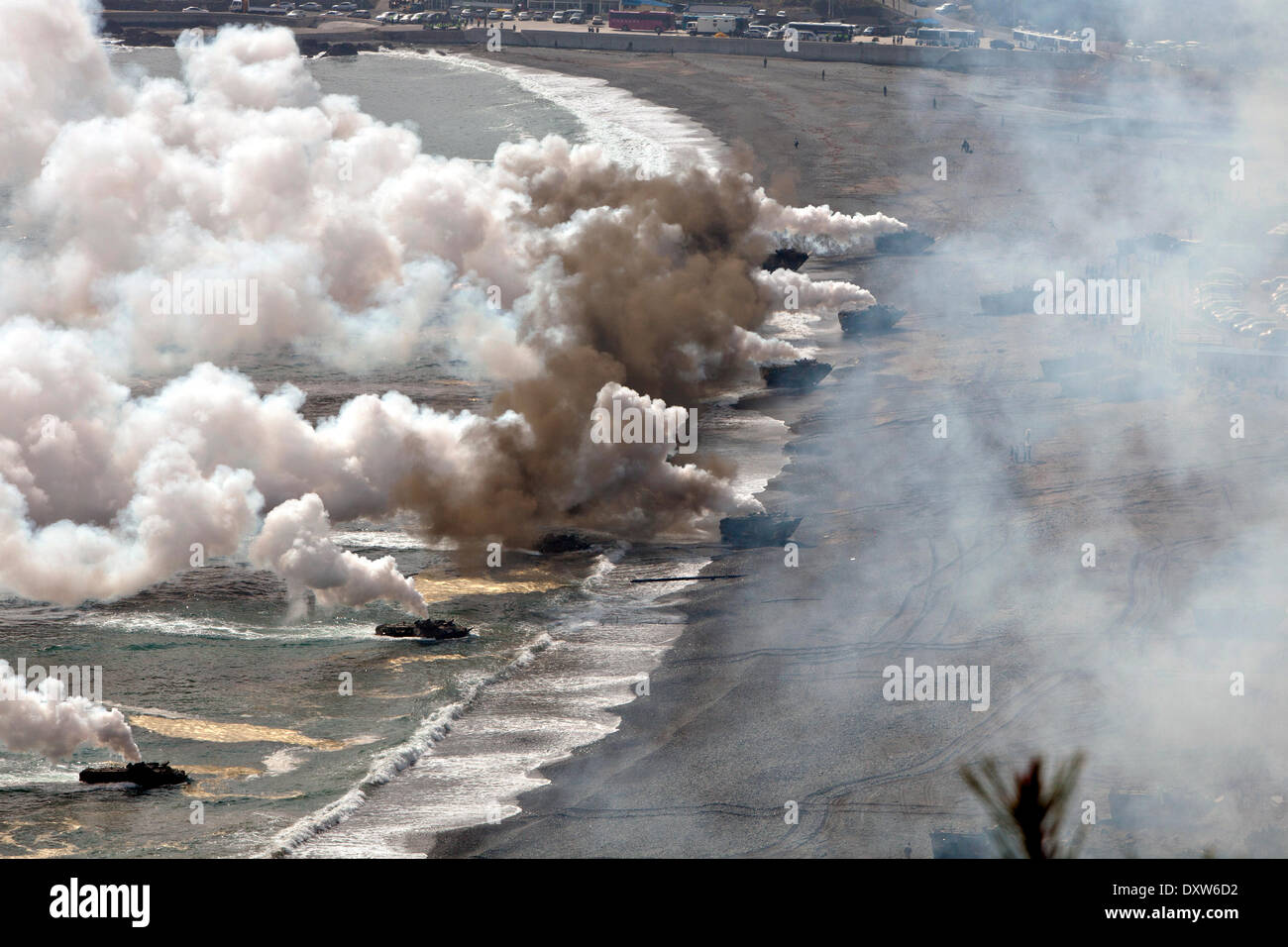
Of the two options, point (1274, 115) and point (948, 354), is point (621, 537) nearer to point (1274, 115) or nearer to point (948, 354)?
point (948, 354)

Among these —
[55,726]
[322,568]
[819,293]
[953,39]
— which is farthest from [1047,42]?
[55,726]

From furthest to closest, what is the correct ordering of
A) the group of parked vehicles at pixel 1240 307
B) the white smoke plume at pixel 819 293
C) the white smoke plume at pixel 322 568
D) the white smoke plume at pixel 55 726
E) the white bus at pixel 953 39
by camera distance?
the white bus at pixel 953 39
the white smoke plume at pixel 819 293
the group of parked vehicles at pixel 1240 307
the white smoke plume at pixel 322 568
the white smoke plume at pixel 55 726

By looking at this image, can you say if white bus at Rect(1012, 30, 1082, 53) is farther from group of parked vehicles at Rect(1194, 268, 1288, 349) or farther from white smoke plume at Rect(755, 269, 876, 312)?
group of parked vehicles at Rect(1194, 268, 1288, 349)

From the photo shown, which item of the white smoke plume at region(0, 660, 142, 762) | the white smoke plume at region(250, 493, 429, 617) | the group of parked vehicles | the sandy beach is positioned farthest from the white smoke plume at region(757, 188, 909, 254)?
the white smoke plume at region(0, 660, 142, 762)

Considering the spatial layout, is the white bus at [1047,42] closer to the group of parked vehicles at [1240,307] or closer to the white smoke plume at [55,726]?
the group of parked vehicles at [1240,307]

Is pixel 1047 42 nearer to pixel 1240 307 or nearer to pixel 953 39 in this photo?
pixel 953 39

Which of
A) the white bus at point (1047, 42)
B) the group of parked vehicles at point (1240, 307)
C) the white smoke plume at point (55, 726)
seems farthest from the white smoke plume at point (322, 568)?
the white bus at point (1047, 42)
